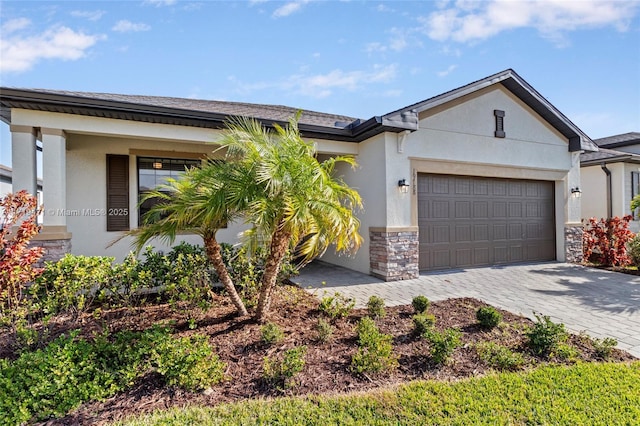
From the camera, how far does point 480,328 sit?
454cm

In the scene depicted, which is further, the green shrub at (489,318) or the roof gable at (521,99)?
the roof gable at (521,99)

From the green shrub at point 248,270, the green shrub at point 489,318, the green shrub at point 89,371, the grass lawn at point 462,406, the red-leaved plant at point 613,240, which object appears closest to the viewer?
the grass lawn at point 462,406

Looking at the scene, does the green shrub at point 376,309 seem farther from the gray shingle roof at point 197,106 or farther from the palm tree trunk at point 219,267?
the gray shingle roof at point 197,106

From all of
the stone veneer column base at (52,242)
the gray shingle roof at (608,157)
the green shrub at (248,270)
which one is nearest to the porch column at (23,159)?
the stone veneer column base at (52,242)

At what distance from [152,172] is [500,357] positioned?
8674 millimetres

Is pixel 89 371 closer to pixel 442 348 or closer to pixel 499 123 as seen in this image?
pixel 442 348

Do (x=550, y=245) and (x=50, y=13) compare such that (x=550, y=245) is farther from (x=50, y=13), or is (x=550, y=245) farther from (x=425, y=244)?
(x=50, y=13)

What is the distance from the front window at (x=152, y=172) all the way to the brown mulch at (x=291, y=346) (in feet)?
13.0

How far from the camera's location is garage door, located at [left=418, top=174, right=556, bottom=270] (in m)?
8.64

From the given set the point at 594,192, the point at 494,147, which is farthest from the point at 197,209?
the point at 594,192

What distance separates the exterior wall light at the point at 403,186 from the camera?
7.83 metres

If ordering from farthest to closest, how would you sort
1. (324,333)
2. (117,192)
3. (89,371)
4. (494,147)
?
(494,147), (117,192), (324,333), (89,371)

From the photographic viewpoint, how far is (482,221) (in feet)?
30.4

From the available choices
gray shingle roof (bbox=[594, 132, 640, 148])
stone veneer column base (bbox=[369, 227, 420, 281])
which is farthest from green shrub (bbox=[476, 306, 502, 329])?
gray shingle roof (bbox=[594, 132, 640, 148])
